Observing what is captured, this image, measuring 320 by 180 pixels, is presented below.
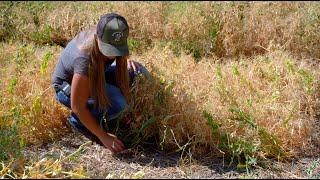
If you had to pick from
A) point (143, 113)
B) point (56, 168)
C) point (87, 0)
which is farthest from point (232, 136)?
point (87, 0)

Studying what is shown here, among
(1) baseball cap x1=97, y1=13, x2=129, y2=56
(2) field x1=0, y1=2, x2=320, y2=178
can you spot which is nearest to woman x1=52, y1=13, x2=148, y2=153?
(1) baseball cap x1=97, y1=13, x2=129, y2=56

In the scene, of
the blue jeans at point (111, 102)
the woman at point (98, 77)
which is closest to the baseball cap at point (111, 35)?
the woman at point (98, 77)

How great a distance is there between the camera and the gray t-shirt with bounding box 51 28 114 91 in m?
2.50

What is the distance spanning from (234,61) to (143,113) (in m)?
1.45

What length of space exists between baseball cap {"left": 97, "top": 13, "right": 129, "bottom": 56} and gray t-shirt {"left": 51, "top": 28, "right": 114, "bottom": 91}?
0.33 ft

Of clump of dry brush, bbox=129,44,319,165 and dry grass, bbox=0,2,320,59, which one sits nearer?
clump of dry brush, bbox=129,44,319,165

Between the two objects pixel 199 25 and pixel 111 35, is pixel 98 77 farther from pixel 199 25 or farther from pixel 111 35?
pixel 199 25

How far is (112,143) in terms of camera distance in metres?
2.65

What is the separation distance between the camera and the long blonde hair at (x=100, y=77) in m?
2.52

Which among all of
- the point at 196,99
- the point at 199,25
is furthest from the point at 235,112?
the point at 199,25

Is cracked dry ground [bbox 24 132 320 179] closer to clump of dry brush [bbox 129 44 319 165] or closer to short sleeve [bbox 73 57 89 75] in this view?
clump of dry brush [bbox 129 44 319 165]

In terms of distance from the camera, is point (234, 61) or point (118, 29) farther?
point (234, 61)

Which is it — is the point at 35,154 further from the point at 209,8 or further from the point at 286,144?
the point at 209,8

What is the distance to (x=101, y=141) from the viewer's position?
2.69m
